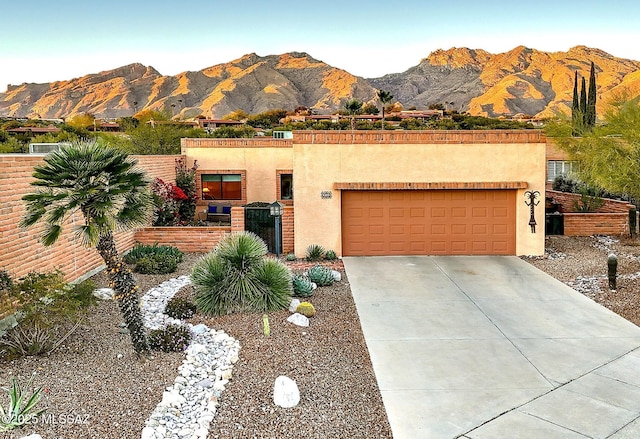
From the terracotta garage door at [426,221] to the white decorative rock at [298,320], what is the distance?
715 centimetres

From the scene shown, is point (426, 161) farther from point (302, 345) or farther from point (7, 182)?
point (7, 182)

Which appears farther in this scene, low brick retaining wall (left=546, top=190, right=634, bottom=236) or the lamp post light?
low brick retaining wall (left=546, top=190, right=634, bottom=236)

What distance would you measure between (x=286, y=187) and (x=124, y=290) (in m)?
18.4

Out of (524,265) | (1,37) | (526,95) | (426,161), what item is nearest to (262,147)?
(426,161)

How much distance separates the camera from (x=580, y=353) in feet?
29.7

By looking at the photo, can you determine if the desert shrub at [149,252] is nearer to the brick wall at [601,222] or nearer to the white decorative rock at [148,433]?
the white decorative rock at [148,433]

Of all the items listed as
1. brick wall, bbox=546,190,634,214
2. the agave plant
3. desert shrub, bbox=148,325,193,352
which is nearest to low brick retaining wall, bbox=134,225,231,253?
desert shrub, bbox=148,325,193,352

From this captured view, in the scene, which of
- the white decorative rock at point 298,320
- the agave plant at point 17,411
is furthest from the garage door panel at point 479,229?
the agave plant at point 17,411

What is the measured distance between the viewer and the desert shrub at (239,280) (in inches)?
420

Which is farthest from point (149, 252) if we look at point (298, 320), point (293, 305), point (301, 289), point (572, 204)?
point (572, 204)

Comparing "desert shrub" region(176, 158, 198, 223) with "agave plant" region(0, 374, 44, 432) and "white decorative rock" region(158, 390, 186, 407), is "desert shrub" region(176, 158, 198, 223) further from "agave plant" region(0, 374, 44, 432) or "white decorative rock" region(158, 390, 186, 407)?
"agave plant" region(0, 374, 44, 432)

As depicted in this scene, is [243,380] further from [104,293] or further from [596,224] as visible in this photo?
[596,224]

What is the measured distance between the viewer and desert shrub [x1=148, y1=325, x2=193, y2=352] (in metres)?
8.62

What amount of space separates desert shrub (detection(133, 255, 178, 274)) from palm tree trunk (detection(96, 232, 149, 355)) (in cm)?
635
